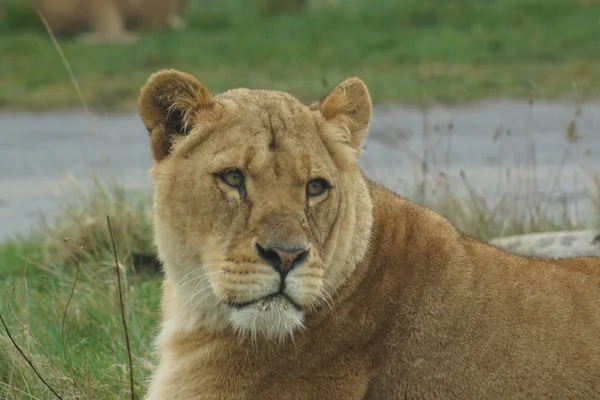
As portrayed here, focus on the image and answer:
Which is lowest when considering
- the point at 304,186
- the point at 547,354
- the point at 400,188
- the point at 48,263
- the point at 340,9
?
the point at 340,9

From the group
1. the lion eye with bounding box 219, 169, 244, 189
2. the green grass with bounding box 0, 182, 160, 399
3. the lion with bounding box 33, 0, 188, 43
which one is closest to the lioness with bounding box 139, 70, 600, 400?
the lion eye with bounding box 219, 169, 244, 189

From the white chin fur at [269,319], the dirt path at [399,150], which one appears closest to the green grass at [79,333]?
the white chin fur at [269,319]

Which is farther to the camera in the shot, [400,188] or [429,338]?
[400,188]

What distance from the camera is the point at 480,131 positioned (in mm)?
14586

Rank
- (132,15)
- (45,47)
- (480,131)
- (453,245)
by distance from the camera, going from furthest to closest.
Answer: (132,15), (45,47), (480,131), (453,245)

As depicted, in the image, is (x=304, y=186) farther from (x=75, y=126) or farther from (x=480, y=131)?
(x=75, y=126)

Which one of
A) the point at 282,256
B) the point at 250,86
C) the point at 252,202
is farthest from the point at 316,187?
the point at 250,86

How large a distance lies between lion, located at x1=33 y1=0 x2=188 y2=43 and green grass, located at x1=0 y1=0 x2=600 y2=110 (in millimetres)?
365

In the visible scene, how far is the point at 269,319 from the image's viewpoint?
3.84 m

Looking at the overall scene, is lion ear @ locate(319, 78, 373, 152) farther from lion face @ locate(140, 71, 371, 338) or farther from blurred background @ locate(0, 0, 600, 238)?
blurred background @ locate(0, 0, 600, 238)

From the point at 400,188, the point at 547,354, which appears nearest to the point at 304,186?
the point at 547,354

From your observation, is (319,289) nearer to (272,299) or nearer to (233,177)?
(272,299)

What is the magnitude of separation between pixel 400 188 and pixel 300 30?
9186 mm

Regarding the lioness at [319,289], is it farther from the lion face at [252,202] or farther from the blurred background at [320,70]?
the blurred background at [320,70]
